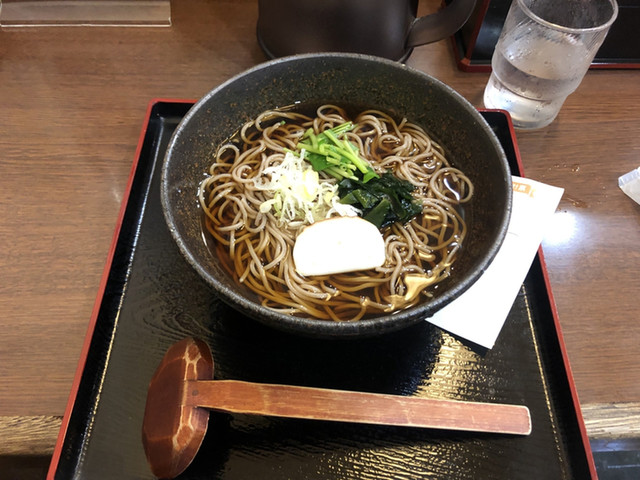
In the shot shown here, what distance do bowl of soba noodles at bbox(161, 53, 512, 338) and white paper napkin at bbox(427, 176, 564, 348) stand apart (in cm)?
9

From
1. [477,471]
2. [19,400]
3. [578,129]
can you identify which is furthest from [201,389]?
[578,129]

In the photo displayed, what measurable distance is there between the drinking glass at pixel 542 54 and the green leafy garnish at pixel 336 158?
70 centimetres

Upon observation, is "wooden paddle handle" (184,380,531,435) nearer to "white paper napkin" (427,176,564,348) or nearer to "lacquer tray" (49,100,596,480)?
"lacquer tray" (49,100,596,480)

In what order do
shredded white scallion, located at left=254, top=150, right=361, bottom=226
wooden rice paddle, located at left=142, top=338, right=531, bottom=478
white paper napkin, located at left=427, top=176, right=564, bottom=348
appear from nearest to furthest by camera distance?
wooden rice paddle, located at left=142, top=338, right=531, bottom=478 < white paper napkin, located at left=427, top=176, right=564, bottom=348 < shredded white scallion, located at left=254, top=150, right=361, bottom=226

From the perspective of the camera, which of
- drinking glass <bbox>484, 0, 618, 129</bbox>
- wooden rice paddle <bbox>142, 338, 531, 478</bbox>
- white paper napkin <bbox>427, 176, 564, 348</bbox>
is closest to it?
wooden rice paddle <bbox>142, 338, 531, 478</bbox>

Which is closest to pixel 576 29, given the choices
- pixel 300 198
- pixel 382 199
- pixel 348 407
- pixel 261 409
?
pixel 382 199

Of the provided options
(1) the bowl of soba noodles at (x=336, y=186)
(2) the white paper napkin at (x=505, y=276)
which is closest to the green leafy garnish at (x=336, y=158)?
(1) the bowl of soba noodles at (x=336, y=186)

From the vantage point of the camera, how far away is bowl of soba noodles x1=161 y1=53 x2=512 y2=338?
4.12 feet

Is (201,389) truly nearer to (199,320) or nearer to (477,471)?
(199,320)

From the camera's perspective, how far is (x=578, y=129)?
1786mm

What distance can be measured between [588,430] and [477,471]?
0.37m

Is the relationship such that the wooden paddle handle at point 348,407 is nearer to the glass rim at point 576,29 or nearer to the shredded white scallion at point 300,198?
the shredded white scallion at point 300,198

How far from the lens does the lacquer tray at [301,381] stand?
3.49ft

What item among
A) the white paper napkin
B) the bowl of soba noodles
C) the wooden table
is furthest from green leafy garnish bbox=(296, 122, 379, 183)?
the wooden table
